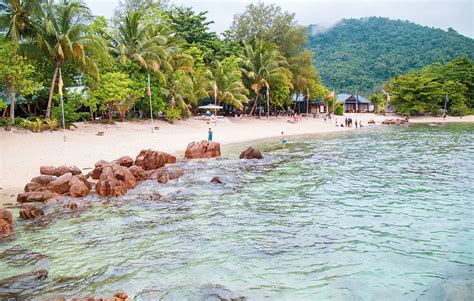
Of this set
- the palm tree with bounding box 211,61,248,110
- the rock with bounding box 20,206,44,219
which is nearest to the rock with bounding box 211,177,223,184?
the rock with bounding box 20,206,44,219

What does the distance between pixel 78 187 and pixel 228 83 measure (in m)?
33.7

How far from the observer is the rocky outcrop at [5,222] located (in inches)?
370

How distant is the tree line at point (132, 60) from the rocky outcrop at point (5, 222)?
14765 millimetres

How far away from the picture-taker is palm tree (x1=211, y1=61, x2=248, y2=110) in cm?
4439

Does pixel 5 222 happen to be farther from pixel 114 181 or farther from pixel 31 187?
pixel 114 181

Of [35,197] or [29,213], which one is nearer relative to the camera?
[29,213]

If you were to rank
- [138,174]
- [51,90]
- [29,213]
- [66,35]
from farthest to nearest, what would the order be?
[51,90] → [66,35] → [138,174] → [29,213]

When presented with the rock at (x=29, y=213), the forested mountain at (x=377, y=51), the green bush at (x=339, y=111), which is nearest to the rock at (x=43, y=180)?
the rock at (x=29, y=213)

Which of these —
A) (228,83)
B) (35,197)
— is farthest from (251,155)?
(228,83)

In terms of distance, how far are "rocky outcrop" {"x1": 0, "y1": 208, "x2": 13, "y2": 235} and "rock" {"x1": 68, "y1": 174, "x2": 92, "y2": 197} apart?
302 centimetres

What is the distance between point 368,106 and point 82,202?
85.0 m

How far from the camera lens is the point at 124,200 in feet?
41.5

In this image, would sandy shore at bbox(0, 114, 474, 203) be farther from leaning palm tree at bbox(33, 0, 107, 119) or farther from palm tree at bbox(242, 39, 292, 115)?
palm tree at bbox(242, 39, 292, 115)

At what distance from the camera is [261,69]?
1917 inches
